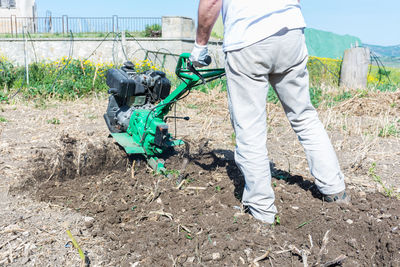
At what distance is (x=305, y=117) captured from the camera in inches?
115

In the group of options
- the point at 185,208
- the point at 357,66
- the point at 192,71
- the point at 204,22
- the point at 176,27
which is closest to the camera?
the point at 204,22

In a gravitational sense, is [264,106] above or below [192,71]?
below

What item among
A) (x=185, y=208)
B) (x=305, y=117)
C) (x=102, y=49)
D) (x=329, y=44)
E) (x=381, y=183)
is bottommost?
(x=185, y=208)

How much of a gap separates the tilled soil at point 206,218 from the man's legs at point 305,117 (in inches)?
8.9

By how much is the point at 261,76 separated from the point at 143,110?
1711 mm

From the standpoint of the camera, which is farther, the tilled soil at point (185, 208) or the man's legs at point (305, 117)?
the man's legs at point (305, 117)

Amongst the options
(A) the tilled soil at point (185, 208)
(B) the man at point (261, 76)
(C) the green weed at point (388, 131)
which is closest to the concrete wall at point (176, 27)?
(A) the tilled soil at point (185, 208)

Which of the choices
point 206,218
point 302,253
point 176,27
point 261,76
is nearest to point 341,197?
point 302,253

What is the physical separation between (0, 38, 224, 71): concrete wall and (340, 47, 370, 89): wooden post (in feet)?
14.0

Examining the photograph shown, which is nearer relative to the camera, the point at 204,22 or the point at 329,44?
the point at 204,22

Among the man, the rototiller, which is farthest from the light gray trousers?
the rototiller

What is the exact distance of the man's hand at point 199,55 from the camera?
283cm

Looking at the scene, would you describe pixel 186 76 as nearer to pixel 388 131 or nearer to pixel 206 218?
pixel 206 218

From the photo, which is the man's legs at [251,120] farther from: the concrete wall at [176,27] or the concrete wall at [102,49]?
the concrete wall at [176,27]
